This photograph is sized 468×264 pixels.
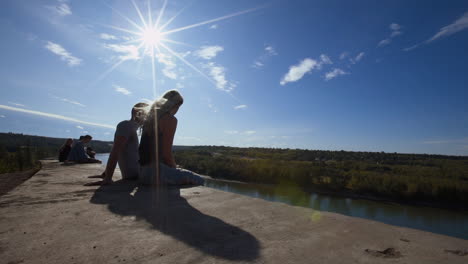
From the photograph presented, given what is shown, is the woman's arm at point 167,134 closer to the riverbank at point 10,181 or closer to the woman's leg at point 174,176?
the woman's leg at point 174,176

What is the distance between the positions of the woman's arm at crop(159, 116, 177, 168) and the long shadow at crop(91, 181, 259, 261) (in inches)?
25.8

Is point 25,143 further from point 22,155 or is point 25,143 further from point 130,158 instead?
point 130,158

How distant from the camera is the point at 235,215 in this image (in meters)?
1.54

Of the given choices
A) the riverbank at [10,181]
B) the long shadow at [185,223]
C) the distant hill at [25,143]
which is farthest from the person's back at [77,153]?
the long shadow at [185,223]

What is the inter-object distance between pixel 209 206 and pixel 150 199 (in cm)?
58

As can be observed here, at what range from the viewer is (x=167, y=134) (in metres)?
2.79

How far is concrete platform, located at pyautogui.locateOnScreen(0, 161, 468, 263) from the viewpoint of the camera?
3.23 feet

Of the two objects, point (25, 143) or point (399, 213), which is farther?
point (399, 213)

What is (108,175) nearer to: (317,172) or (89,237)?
(89,237)

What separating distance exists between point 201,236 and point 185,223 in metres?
0.23

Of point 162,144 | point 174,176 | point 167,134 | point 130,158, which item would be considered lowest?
point 174,176

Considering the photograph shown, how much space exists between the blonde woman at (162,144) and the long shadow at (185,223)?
49cm

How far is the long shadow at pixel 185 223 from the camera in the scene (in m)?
1.06

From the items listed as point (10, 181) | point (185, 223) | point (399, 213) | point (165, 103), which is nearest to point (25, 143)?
point (10, 181)
